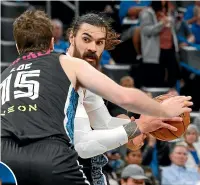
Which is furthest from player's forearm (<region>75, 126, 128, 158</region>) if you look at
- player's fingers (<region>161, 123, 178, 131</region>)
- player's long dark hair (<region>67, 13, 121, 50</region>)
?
player's long dark hair (<region>67, 13, 121, 50</region>)

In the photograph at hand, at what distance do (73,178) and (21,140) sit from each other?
37 cm

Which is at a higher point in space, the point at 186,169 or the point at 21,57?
the point at 21,57

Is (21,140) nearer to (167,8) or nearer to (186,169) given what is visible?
(186,169)

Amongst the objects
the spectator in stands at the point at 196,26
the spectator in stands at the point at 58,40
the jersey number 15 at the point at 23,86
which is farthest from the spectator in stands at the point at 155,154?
the jersey number 15 at the point at 23,86

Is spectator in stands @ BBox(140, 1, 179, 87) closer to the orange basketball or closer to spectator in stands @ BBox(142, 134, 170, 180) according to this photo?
spectator in stands @ BBox(142, 134, 170, 180)

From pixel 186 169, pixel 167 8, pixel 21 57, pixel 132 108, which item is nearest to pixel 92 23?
pixel 21 57

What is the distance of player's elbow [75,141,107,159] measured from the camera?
16.1 ft

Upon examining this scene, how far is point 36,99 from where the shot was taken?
4305 mm

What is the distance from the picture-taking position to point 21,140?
4215 mm

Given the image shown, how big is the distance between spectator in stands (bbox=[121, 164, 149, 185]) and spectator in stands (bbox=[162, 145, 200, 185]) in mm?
868

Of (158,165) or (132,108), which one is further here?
(158,165)

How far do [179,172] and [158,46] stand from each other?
9.38 feet

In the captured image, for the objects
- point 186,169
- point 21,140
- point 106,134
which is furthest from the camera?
point 186,169

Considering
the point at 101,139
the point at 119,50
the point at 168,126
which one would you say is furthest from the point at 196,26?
the point at 101,139
